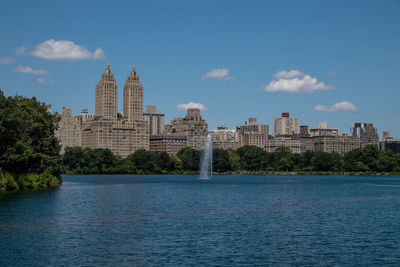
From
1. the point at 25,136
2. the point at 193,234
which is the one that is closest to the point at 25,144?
the point at 25,136

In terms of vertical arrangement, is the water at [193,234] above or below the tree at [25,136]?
below

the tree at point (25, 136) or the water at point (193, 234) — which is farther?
the tree at point (25, 136)

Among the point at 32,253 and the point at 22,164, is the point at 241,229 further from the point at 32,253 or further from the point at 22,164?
the point at 22,164

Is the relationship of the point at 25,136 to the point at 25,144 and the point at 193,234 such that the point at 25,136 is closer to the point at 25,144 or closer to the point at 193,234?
the point at 25,144

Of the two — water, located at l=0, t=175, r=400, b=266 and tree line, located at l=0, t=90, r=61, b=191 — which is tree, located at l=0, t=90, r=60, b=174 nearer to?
tree line, located at l=0, t=90, r=61, b=191

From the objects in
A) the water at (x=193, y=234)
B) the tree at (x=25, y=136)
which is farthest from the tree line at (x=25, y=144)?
the water at (x=193, y=234)

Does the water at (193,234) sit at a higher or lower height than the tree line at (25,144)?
lower

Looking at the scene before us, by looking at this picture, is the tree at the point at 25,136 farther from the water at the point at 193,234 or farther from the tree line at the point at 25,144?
the water at the point at 193,234

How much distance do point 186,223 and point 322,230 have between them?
11.8 m

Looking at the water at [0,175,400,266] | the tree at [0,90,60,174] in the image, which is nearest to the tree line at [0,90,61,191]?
the tree at [0,90,60,174]

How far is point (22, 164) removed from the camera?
91.7m

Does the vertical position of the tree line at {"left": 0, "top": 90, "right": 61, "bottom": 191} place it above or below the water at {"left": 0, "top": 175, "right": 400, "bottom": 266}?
above

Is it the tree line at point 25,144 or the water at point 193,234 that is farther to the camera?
the tree line at point 25,144

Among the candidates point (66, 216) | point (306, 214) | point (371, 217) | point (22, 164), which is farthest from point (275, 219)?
point (22, 164)
